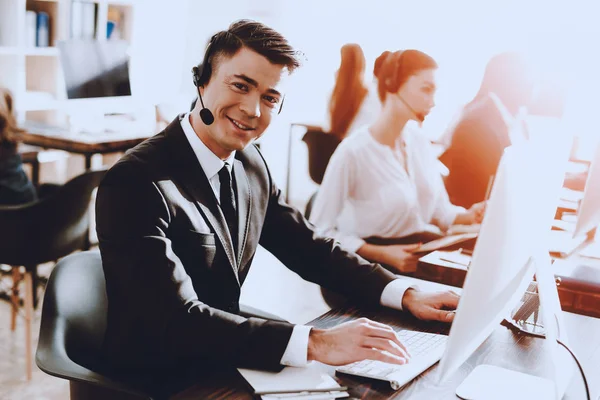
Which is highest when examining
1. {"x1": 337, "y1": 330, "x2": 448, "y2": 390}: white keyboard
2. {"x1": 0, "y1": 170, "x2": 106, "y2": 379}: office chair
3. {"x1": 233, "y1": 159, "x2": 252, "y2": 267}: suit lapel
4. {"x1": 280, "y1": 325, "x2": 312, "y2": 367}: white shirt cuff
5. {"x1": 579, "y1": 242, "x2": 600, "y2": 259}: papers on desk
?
{"x1": 233, "y1": 159, "x2": 252, "y2": 267}: suit lapel

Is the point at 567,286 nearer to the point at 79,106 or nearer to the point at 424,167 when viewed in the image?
the point at 424,167

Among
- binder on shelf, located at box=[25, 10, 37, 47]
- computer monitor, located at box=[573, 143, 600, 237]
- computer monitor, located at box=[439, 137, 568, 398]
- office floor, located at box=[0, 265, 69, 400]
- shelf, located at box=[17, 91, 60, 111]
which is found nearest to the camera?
computer monitor, located at box=[439, 137, 568, 398]

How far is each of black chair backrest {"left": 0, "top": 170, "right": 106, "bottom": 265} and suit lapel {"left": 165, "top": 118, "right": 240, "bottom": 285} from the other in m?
1.25

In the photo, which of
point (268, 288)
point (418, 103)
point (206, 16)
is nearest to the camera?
point (418, 103)

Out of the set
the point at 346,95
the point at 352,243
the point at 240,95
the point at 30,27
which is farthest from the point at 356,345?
the point at 30,27

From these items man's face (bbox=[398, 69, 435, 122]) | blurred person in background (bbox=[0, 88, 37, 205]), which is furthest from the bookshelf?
man's face (bbox=[398, 69, 435, 122])

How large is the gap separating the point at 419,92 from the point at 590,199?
3.82 feet

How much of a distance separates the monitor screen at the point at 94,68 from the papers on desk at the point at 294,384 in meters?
3.00

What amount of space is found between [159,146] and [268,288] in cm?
247

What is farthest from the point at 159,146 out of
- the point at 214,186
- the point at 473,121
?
the point at 473,121

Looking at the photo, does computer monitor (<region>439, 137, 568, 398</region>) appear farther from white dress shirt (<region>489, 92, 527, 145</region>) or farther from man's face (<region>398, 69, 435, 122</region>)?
white dress shirt (<region>489, 92, 527, 145</region>)

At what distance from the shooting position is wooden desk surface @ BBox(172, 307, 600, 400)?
3.64ft

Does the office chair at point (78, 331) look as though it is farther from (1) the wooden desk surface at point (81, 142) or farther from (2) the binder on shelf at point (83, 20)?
(2) the binder on shelf at point (83, 20)

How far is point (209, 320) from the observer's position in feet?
3.94
